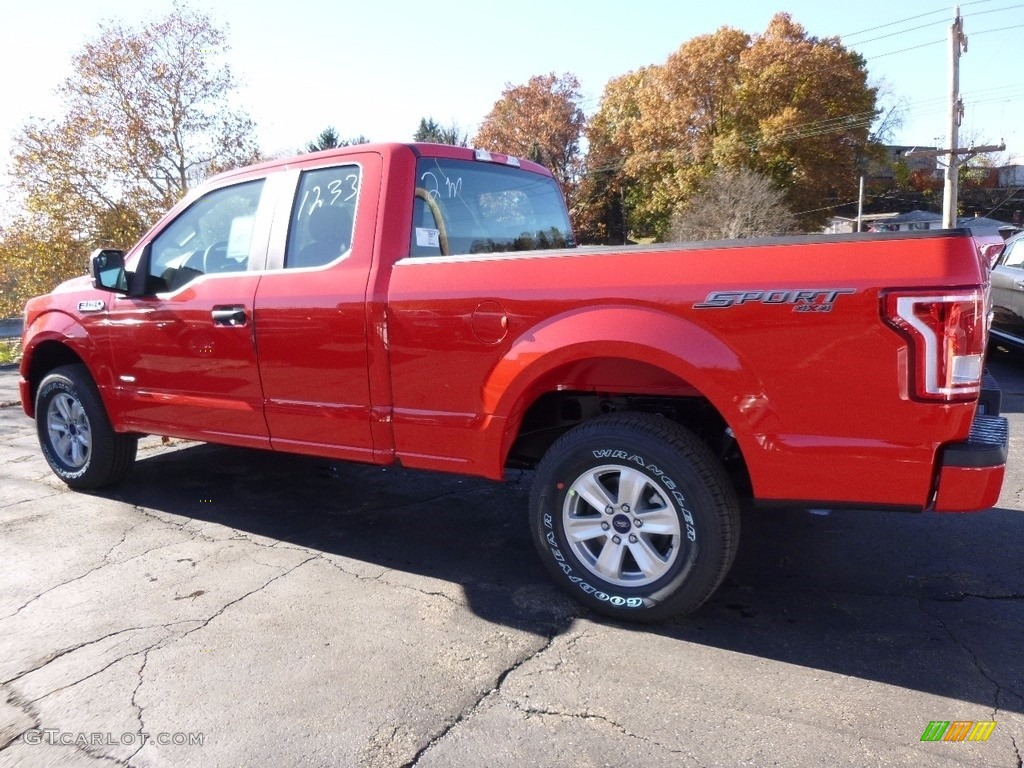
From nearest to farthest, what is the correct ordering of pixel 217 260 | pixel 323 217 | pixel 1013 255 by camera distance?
pixel 323 217, pixel 217 260, pixel 1013 255

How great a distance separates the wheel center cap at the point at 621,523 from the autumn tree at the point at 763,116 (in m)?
32.5

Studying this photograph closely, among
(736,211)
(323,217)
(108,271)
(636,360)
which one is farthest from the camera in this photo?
(736,211)

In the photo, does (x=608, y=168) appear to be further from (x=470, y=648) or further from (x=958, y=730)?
(x=958, y=730)

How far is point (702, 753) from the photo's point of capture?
2.28m

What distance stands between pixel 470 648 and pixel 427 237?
1881 mm

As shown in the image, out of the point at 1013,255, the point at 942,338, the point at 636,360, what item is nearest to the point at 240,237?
the point at 636,360

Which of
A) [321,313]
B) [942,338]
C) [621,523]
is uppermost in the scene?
[321,313]

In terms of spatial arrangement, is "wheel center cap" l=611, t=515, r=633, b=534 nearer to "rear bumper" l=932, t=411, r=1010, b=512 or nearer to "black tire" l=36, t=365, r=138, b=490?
"rear bumper" l=932, t=411, r=1010, b=512

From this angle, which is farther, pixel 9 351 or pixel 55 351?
pixel 9 351

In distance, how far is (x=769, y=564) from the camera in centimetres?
367

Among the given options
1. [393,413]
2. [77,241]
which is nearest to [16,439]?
[393,413]

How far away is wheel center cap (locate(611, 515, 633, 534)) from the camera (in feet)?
9.96

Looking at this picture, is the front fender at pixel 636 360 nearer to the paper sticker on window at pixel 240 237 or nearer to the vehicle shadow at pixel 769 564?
the vehicle shadow at pixel 769 564

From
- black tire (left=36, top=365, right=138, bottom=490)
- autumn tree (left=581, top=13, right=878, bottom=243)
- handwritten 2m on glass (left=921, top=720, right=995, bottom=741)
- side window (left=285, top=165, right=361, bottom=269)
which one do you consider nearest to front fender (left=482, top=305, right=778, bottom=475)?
handwritten 2m on glass (left=921, top=720, right=995, bottom=741)
